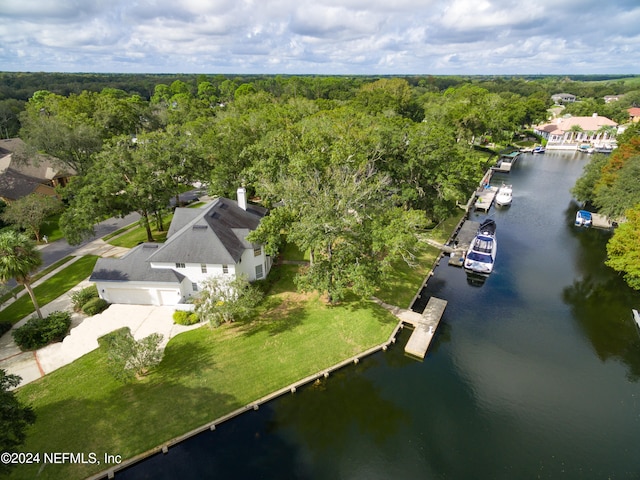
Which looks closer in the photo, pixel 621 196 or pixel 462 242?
pixel 621 196

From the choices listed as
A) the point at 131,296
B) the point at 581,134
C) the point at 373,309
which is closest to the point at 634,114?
the point at 581,134

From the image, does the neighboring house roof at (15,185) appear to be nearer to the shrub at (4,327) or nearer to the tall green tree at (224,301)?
the shrub at (4,327)

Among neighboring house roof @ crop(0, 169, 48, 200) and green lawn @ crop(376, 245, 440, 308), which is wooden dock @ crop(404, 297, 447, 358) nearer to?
green lawn @ crop(376, 245, 440, 308)

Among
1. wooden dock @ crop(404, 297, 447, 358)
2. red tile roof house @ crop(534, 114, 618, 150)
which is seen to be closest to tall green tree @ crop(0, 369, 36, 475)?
wooden dock @ crop(404, 297, 447, 358)

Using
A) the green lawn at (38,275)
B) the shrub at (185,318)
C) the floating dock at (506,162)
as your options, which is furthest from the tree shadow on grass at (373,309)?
the floating dock at (506,162)

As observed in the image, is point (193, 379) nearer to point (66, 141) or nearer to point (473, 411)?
point (473, 411)

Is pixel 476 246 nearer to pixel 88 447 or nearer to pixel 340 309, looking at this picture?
pixel 340 309
